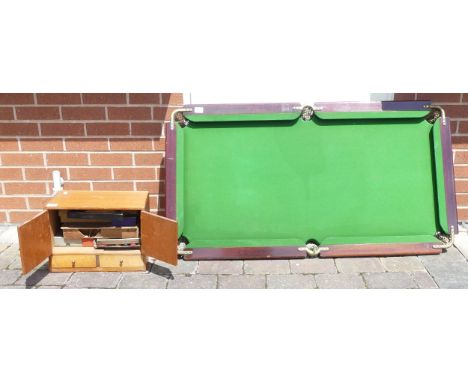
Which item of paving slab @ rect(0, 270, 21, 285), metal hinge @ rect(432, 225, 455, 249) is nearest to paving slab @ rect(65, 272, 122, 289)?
paving slab @ rect(0, 270, 21, 285)

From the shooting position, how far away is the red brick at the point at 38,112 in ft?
12.2

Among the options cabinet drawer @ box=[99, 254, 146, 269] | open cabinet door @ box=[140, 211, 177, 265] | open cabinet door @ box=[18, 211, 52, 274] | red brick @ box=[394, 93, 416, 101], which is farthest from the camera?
red brick @ box=[394, 93, 416, 101]

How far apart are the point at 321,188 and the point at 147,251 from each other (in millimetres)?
1432

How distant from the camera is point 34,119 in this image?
147 inches

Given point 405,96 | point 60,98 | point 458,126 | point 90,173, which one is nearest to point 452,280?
point 458,126

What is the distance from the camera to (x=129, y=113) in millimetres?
3691

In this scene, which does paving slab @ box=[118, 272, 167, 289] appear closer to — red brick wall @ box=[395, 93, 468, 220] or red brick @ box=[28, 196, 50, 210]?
red brick @ box=[28, 196, 50, 210]

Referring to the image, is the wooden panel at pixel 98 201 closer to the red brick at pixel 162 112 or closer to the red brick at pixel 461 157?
the red brick at pixel 162 112

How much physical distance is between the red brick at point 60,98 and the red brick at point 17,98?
8 cm

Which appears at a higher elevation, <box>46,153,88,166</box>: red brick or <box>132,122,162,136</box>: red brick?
<box>132,122,162,136</box>: red brick

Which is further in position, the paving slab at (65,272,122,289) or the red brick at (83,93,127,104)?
the red brick at (83,93,127,104)

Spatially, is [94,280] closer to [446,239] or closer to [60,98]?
[60,98]

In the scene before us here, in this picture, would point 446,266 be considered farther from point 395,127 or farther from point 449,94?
point 449,94

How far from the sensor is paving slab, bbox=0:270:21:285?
3.04 m
